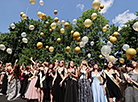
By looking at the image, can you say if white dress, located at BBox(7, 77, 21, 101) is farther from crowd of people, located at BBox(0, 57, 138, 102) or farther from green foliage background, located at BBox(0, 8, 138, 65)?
green foliage background, located at BBox(0, 8, 138, 65)

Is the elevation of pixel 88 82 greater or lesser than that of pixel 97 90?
greater

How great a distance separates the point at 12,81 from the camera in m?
6.38

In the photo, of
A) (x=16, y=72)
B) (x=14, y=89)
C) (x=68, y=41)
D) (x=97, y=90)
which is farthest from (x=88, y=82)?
(x=68, y=41)

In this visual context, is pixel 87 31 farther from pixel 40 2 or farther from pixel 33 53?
pixel 40 2

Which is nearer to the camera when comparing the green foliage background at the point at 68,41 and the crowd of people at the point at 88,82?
the crowd of people at the point at 88,82

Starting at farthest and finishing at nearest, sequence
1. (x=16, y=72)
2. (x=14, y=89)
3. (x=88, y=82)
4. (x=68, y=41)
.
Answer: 1. (x=68, y=41)
2. (x=14, y=89)
3. (x=16, y=72)
4. (x=88, y=82)

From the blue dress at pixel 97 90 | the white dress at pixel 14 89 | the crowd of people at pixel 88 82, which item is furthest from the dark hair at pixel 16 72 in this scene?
the blue dress at pixel 97 90

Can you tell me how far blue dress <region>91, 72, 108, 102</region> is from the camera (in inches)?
179

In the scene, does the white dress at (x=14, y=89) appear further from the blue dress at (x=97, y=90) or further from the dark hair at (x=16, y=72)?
the blue dress at (x=97, y=90)

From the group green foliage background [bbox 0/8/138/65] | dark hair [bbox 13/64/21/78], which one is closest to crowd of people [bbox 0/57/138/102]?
dark hair [bbox 13/64/21/78]

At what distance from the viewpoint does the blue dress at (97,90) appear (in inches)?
179

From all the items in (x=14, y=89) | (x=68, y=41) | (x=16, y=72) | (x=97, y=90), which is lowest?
(x=97, y=90)

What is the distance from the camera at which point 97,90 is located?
182 inches

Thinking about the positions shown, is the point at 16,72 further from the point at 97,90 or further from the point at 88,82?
the point at 97,90
